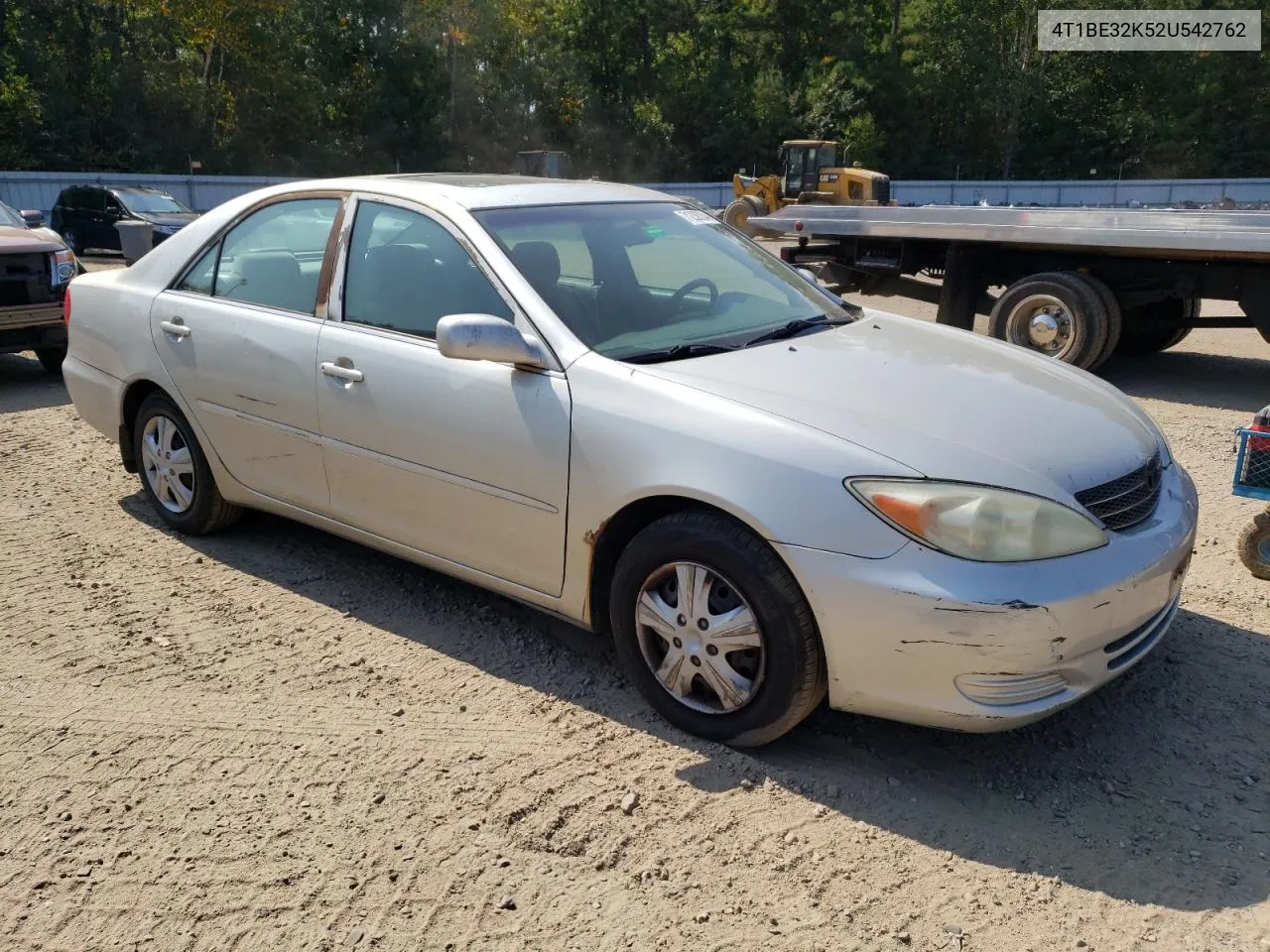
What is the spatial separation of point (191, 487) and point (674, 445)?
2.77 meters

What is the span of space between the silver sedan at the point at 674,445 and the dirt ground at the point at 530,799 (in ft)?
1.01

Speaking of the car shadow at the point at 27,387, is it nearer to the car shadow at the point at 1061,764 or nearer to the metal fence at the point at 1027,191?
the car shadow at the point at 1061,764

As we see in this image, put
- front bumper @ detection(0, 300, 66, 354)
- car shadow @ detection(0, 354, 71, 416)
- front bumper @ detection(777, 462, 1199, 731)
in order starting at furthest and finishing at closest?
front bumper @ detection(0, 300, 66, 354), car shadow @ detection(0, 354, 71, 416), front bumper @ detection(777, 462, 1199, 731)

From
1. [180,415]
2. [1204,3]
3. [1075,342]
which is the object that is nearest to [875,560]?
[180,415]

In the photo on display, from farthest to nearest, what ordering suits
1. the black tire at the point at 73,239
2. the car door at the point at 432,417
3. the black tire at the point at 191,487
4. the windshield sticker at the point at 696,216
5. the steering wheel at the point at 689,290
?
the black tire at the point at 73,239, the black tire at the point at 191,487, the windshield sticker at the point at 696,216, the steering wheel at the point at 689,290, the car door at the point at 432,417

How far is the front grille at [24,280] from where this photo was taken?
8.25 meters

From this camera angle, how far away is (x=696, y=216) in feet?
14.9

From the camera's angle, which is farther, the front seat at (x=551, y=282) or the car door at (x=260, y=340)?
the car door at (x=260, y=340)

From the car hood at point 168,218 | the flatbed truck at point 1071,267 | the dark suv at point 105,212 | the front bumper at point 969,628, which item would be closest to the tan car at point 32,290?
the flatbed truck at point 1071,267

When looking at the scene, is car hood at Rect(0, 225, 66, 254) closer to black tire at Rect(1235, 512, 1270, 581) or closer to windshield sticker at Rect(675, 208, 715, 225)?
windshield sticker at Rect(675, 208, 715, 225)

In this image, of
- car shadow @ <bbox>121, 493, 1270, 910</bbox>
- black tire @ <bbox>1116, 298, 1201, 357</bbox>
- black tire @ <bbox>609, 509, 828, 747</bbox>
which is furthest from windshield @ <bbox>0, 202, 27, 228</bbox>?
black tire @ <bbox>1116, 298, 1201, 357</bbox>

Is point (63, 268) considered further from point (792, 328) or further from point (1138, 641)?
point (1138, 641)

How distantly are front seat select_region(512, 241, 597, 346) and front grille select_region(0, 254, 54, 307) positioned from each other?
628 cm

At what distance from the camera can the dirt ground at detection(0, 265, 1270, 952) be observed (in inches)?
102
